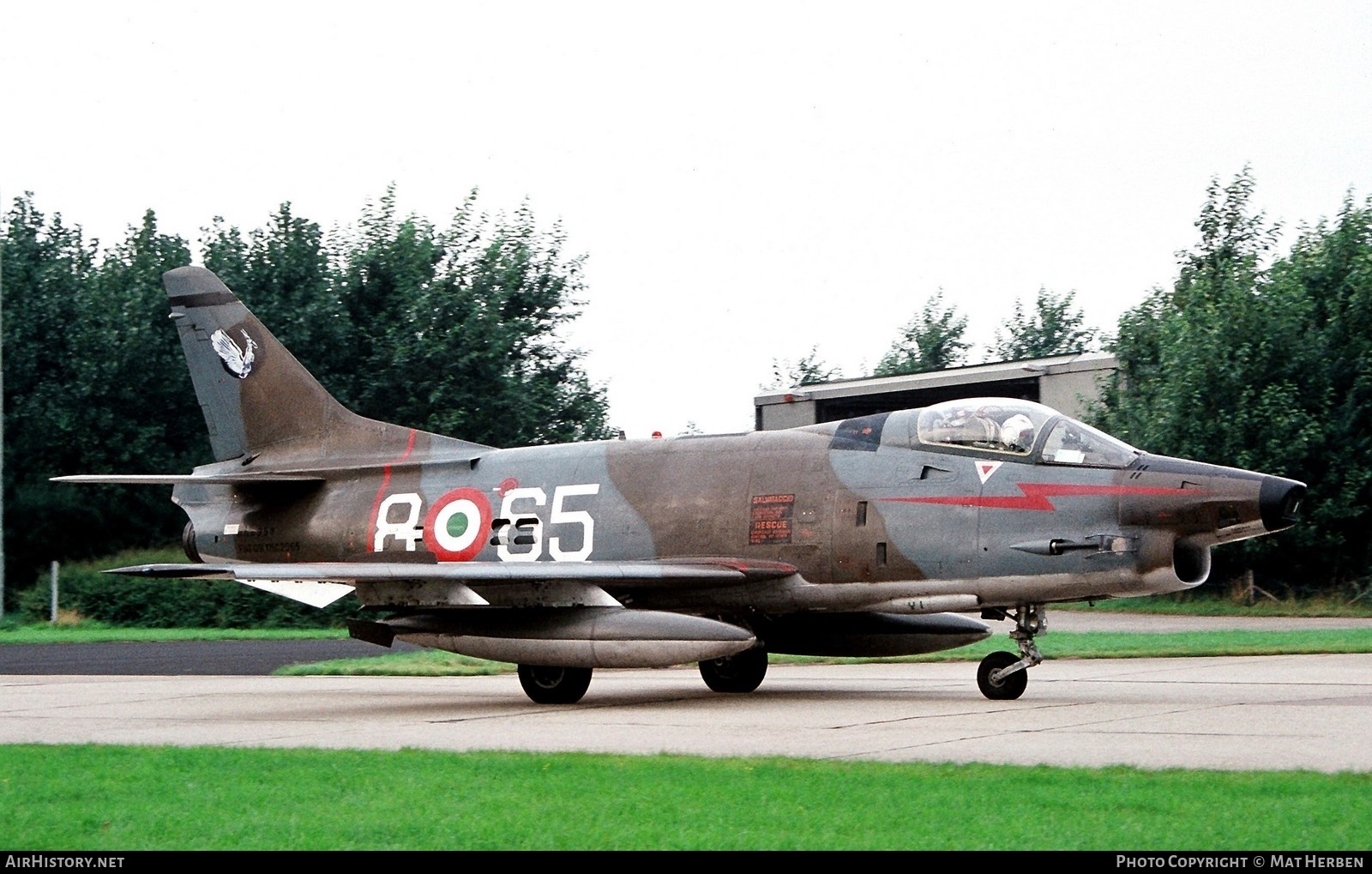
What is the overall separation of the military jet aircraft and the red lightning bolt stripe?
2 centimetres

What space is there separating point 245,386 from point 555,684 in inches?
252

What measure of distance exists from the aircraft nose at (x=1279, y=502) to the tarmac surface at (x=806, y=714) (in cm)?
148

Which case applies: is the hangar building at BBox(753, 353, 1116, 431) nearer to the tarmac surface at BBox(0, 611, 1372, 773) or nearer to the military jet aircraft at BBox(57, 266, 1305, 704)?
the tarmac surface at BBox(0, 611, 1372, 773)

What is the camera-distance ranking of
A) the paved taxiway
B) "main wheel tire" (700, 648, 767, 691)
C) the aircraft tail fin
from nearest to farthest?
the paved taxiway → "main wheel tire" (700, 648, 767, 691) → the aircraft tail fin

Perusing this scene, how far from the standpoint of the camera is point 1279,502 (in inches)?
501

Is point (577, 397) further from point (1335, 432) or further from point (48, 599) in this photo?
point (1335, 432)

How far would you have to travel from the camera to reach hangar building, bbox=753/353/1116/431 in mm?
34688

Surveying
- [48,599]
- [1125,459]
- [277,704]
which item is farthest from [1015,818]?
[48,599]

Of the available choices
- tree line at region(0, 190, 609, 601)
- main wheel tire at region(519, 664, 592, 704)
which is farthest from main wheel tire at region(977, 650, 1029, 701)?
tree line at region(0, 190, 609, 601)

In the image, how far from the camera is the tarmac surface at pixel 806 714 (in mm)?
10102

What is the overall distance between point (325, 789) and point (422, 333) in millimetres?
32481

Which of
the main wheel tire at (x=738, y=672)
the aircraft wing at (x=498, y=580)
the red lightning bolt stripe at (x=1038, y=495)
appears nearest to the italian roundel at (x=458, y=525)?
the aircraft wing at (x=498, y=580)

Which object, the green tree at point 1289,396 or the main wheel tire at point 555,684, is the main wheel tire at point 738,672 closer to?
the main wheel tire at point 555,684

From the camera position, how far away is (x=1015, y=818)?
705cm
